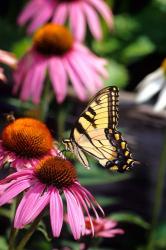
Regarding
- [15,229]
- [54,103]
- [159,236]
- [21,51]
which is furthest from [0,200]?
[21,51]

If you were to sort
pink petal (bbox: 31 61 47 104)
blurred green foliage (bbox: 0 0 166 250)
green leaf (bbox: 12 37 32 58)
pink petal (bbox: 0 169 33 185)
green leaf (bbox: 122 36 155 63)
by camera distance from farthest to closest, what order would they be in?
green leaf (bbox: 122 36 155 63) < blurred green foliage (bbox: 0 0 166 250) < green leaf (bbox: 12 37 32 58) < pink petal (bbox: 31 61 47 104) < pink petal (bbox: 0 169 33 185)

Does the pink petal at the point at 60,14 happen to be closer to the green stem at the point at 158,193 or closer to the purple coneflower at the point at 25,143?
the green stem at the point at 158,193

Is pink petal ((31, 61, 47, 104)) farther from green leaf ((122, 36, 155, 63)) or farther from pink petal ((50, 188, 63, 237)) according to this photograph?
green leaf ((122, 36, 155, 63))

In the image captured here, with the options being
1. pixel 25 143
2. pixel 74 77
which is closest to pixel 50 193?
pixel 25 143

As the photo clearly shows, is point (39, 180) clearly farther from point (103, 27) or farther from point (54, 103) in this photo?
point (103, 27)

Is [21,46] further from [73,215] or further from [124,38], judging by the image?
[73,215]

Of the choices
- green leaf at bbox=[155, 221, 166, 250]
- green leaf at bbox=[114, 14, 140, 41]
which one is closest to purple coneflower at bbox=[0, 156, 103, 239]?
green leaf at bbox=[155, 221, 166, 250]
